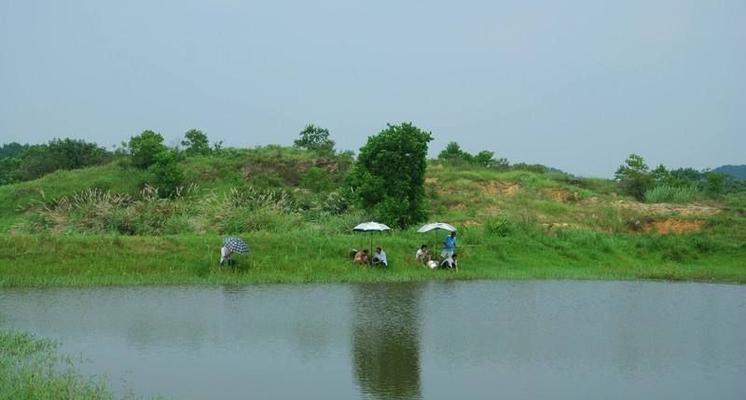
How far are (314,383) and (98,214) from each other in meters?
20.4

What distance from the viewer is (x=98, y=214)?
2845cm

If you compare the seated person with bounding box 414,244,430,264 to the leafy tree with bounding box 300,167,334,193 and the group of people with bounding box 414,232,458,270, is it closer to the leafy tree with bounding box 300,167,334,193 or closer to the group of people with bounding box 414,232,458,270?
the group of people with bounding box 414,232,458,270

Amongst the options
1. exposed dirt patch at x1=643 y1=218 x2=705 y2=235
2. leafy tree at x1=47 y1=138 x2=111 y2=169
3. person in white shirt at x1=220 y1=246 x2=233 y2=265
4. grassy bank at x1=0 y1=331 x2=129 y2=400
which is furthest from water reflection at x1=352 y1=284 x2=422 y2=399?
leafy tree at x1=47 y1=138 x2=111 y2=169

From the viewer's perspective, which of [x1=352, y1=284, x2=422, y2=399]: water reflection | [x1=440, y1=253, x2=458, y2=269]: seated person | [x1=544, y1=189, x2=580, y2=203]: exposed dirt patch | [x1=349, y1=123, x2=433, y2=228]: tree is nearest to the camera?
[x1=352, y1=284, x2=422, y2=399]: water reflection

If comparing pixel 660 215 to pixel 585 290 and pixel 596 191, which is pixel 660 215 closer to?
pixel 596 191

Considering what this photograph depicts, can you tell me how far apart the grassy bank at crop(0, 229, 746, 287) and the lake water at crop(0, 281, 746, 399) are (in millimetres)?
1561

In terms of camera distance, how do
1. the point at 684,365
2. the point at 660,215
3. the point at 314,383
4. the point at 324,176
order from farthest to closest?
1. the point at 324,176
2. the point at 660,215
3. the point at 684,365
4. the point at 314,383

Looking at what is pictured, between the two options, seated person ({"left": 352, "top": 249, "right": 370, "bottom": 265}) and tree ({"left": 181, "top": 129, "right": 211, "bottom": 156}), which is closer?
seated person ({"left": 352, "top": 249, "right": 370, "bottom": 265})

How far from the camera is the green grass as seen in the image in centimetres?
895

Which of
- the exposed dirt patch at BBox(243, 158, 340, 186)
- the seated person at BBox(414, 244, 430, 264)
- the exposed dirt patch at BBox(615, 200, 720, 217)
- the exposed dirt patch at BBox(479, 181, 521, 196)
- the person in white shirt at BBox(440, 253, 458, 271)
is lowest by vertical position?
the person in white shirt at BBox(440, 253, 458, 271)

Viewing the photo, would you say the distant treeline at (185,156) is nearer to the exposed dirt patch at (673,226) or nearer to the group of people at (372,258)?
the exposed dirt patch at (673,226)

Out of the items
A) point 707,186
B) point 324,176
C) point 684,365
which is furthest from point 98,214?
point 707,186

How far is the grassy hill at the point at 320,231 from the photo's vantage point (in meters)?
21.7

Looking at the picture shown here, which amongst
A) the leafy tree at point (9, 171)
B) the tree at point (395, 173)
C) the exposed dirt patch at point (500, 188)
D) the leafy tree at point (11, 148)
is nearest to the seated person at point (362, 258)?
the tree at point (395, 173)
